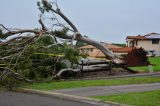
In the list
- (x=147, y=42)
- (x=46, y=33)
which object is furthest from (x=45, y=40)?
(x=147, y=42)

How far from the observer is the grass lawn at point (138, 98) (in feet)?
39.9

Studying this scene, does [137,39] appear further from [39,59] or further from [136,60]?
[39,59]

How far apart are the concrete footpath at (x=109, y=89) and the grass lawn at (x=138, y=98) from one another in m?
1.09

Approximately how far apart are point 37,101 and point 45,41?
9.38 metres

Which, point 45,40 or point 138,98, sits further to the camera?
A: point 45,40

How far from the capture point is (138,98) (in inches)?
512

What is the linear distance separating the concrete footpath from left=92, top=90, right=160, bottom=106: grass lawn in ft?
3.57

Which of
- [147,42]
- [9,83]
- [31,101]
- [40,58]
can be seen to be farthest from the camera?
[147,42]

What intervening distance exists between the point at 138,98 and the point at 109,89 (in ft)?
10.2

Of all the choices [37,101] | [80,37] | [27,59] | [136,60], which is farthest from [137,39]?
[37,101]

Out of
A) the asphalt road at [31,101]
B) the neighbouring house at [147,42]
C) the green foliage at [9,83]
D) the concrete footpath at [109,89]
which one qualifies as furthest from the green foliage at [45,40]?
the neighbouring house at [147,42]

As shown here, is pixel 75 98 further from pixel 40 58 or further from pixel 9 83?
pixel 40 58

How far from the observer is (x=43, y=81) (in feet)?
66.7

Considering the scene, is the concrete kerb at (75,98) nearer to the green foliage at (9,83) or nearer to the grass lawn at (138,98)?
the grass lawn at (138,98)
